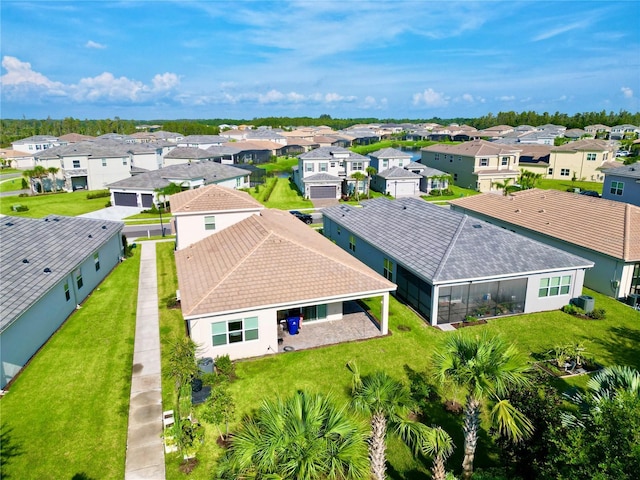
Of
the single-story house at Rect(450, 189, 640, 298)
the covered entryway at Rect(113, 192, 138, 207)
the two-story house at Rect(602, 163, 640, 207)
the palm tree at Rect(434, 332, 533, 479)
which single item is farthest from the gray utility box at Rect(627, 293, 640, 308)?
the covered entryway at Rect(113, 192, 138, 207)

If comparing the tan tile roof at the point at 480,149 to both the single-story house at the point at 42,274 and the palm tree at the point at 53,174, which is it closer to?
the single-story house at the point at 42,274

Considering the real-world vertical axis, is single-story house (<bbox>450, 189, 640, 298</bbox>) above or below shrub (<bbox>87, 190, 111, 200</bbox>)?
above

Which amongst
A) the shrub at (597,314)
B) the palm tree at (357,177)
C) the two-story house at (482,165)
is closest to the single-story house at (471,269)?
the shrub at (597,314)

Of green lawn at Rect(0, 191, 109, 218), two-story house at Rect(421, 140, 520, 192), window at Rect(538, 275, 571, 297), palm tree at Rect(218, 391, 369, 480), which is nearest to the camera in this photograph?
palm tree at Rect(218, 391, 369, 480)

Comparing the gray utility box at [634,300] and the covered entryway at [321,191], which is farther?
the covered entryway at [321,191]

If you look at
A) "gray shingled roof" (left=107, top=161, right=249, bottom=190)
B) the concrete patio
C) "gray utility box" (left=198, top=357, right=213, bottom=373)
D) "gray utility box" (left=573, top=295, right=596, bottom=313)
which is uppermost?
"gray shingled roof" (left=107, top=161, right=249, bottom=190)

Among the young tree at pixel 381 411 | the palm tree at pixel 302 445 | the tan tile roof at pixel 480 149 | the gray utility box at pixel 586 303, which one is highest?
the tan tile roof at pixel 480 149

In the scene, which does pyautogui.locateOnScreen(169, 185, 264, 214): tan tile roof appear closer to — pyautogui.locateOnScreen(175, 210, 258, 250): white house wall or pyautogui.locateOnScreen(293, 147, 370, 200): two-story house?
pyautogui.locateOnScreen(175, 210, 258, 250): white house wall

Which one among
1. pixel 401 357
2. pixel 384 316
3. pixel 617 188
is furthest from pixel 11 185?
pixel 617 188
